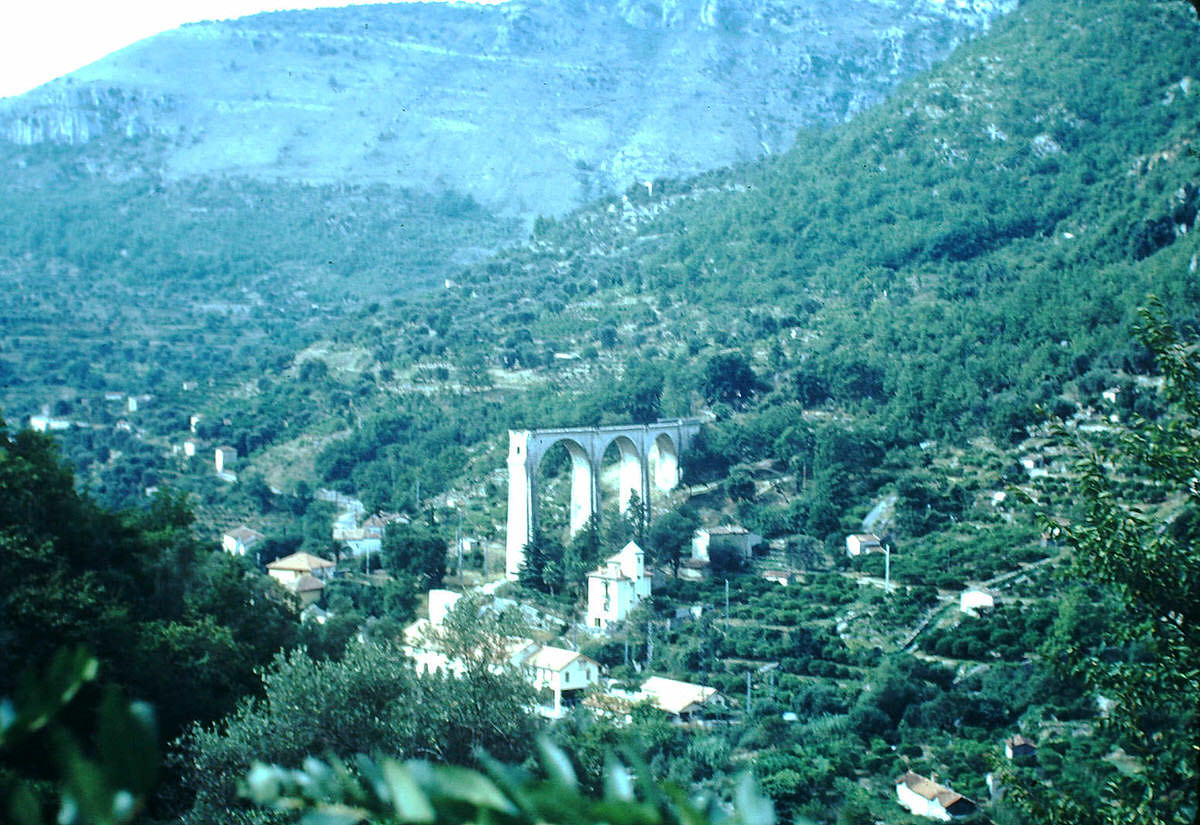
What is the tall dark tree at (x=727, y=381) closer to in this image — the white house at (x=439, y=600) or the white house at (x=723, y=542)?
the white house at (x=723, y=542)

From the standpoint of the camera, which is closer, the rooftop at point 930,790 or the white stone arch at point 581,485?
the rooftop at point 930,790

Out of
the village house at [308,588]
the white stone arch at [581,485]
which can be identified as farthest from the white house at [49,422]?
the white stone arch at [581,485]

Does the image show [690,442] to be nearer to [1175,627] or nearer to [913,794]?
[913,794]

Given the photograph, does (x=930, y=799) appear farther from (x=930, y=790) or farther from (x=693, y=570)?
(x=693, y=570)

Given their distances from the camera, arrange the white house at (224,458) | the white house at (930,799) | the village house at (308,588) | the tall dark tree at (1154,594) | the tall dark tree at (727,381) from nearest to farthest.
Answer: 1. the tall dark tree at (1154,594)
2. the white house at (930,799)
3. the village house at (308,588)
4. the tall dark tree at (727,381)
5. the white house at (224,458)

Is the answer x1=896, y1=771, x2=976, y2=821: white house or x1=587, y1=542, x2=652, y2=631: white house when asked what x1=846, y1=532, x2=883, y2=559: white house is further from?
x1=896, y1=771, x2=976, y2=821: white house

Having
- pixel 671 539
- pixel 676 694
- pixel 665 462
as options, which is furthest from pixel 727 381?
pixel 676 694

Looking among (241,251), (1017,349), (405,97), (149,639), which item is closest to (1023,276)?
(1017,349)
